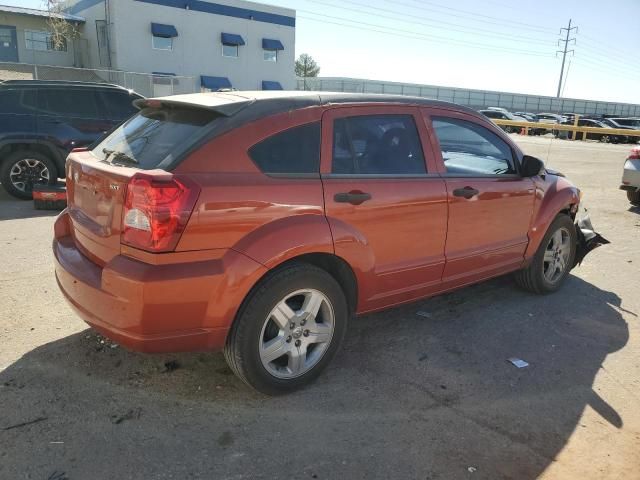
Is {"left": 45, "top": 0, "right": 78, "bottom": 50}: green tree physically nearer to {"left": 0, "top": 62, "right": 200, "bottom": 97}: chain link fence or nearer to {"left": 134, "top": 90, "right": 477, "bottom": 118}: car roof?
{"left": 0, "top": 62, "right": 200, "bottom": 97}: chain link fence

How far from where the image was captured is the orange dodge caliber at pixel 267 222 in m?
2.71

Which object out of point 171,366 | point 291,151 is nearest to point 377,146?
point 291,151

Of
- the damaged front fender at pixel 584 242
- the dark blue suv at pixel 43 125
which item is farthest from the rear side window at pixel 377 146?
the dark blue suv at pixel 43 125

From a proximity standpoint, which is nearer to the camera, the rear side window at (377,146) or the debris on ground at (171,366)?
the rear side window at (377,146)

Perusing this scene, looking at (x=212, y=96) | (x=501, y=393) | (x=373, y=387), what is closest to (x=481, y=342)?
(x=501, y=393)

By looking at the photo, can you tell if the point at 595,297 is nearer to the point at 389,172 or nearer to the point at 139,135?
the point at 389,172

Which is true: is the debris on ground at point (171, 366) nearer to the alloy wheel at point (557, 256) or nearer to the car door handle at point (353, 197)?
the car door handle at point (353, 197)

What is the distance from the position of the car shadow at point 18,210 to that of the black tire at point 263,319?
19.1ft

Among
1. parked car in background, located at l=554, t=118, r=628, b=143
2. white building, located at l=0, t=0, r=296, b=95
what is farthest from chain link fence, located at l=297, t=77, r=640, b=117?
parked car in background, located at l=554, t=118, r=628, b=143

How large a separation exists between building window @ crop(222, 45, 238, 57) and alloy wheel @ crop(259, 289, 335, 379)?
33.1 m

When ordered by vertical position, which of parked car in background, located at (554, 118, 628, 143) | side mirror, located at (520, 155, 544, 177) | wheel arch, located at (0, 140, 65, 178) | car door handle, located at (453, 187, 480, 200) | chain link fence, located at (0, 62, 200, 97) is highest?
chain link fence, located at (0, 62, 200, 97)

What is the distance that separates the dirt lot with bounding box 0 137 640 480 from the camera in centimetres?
266

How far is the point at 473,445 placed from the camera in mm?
2854

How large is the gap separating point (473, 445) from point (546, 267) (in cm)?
281
